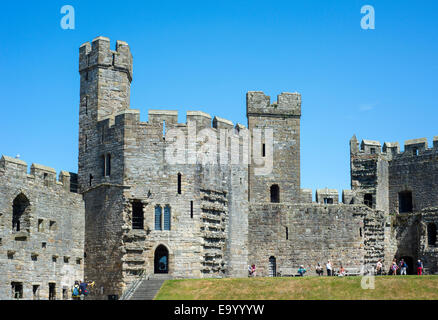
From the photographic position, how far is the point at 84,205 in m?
51.3

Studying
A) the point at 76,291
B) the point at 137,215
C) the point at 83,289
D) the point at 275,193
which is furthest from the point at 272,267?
the point at 76,291

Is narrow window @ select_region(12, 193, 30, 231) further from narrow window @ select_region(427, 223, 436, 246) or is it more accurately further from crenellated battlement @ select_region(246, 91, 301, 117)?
narrow window @ select_region(427, 223, 436, 246)

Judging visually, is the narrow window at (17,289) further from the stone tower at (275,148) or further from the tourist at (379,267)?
the tourist at (379,267)

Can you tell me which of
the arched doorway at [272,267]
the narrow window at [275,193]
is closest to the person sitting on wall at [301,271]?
the arched doorway at [272,267]

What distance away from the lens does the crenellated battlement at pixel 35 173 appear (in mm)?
45562

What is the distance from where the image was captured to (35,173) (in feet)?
156

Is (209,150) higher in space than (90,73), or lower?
lower

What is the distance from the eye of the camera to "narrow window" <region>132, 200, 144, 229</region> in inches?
1960

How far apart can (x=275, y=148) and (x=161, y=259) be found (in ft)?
44.7

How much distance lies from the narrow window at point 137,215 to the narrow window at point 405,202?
20101mm

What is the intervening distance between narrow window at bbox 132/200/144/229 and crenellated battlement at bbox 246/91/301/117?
13.2 m
